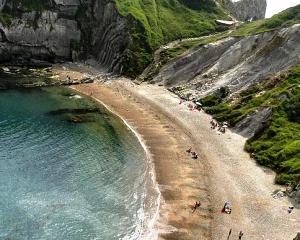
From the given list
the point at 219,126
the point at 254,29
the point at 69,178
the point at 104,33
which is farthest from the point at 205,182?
the point at 104,33

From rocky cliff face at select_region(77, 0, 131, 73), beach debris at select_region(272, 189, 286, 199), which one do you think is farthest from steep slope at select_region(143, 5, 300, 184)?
rocky cliff face at select_region(77, 0, 131, 73)

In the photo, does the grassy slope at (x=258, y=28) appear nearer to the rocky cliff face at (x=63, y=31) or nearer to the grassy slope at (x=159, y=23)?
Result: the grassy slope at (x=159, y=23)

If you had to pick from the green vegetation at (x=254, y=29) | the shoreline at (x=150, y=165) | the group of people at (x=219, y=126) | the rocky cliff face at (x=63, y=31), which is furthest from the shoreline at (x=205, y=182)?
the rocky cliff face at (x=63, y=31)

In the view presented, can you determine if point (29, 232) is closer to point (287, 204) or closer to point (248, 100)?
point (287, 204)

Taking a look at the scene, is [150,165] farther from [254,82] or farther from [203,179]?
[254,82]

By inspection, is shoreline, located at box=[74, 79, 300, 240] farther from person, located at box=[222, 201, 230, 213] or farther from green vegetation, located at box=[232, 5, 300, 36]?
green vegetation, located at box=[232, 5, 300, 36]

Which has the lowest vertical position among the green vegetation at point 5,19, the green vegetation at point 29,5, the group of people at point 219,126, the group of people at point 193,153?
the group of people at point 193,153
